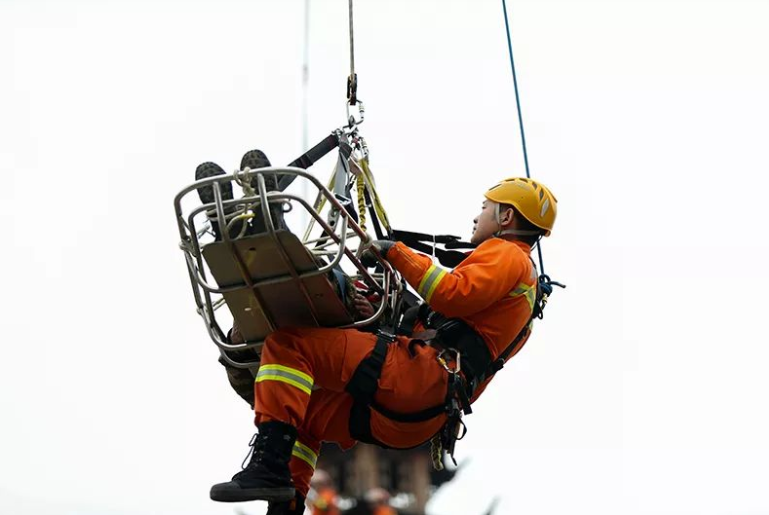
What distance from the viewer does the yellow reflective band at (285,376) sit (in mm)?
5941

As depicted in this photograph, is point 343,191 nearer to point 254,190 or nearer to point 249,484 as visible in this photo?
point 254,190

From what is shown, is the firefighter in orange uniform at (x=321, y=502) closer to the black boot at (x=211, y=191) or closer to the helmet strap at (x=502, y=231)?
the helmet strap at (x=502, y=231)

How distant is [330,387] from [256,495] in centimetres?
68

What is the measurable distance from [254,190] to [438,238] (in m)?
1.48

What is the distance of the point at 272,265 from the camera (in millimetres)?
5832

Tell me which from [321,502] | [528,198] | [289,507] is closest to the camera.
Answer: [289,507]

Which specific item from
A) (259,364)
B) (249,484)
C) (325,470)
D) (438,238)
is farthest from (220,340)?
(325,470)

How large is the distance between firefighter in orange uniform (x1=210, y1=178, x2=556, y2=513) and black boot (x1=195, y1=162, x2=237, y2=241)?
62 centimetres

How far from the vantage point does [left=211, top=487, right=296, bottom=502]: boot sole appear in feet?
18.5

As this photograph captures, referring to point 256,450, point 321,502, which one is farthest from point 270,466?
point 321,502

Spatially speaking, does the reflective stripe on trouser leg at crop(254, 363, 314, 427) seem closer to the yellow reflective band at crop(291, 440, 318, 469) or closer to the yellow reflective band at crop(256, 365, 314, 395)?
the yellow reflective band at crop(256, 365, 314, 395)

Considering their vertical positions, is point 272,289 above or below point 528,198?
below

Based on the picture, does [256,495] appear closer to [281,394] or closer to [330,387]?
[281,394]

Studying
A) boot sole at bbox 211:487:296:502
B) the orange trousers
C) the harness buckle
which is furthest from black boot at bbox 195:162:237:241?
the harness buckle
